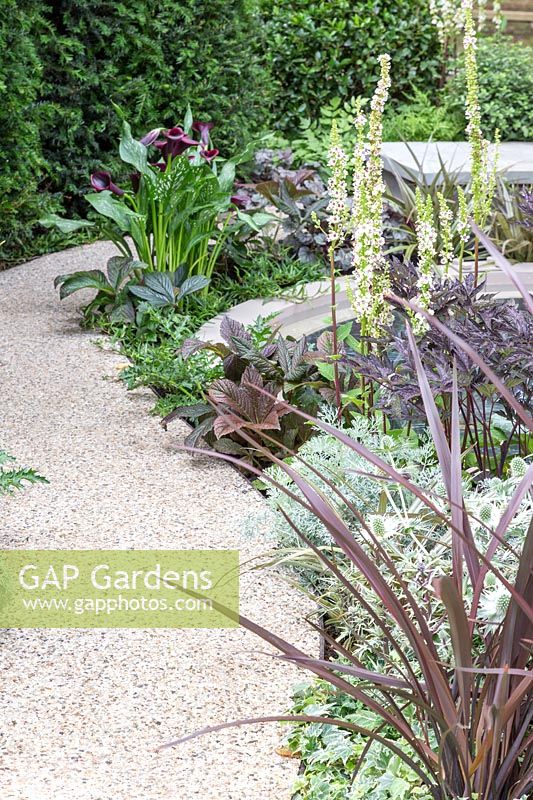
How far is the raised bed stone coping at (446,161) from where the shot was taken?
6.05 meters

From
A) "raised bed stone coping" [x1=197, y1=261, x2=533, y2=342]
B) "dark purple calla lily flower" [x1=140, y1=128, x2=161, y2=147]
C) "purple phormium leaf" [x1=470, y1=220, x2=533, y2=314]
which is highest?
"purple phormium leaf" [x1=470, y1=220, x2=533, y2=314]

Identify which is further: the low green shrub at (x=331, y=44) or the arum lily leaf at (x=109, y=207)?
the low green shrub at (x=331, y=44)

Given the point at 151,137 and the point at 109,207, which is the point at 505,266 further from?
the point at 151,137

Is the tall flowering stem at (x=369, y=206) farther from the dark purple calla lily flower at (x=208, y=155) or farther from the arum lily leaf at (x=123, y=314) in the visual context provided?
the dark purple calla lily flower at (x=208, y=155)

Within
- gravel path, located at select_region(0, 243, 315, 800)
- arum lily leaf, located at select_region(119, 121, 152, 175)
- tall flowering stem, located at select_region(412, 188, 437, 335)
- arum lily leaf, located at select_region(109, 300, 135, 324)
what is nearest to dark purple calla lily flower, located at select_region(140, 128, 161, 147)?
arum lily leaf, located at select_region(119, 121, 152, 175)

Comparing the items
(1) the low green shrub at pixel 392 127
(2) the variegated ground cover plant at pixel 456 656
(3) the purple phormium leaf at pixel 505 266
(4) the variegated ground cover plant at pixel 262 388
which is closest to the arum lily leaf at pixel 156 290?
(4) the variegated ground cover plant at pixel 262 388

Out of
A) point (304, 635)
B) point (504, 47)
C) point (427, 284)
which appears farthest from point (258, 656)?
point (504, 47)

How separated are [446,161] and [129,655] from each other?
196 inches

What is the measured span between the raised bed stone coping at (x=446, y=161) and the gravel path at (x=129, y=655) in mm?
3075

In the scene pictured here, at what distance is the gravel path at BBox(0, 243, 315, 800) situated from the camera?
6.04 ft

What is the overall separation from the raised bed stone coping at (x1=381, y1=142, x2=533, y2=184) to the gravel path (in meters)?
3.07

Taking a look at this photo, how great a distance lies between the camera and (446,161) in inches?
253

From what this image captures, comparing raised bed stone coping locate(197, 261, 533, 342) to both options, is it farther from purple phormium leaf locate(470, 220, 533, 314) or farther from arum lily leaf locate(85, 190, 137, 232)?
purple phormium leaf locate(470, 220, 533, 314)

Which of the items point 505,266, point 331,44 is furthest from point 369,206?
point 331,44
